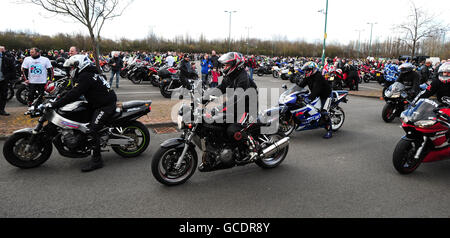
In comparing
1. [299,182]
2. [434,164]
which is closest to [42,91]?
[299,182]

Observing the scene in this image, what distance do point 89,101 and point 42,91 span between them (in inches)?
217

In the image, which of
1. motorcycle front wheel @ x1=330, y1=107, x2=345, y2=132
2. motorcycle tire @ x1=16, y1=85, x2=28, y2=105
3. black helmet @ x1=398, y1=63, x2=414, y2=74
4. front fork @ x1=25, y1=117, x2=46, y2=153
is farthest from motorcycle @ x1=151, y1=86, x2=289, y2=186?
motorcycle tire @ x1=16, y1=85, x2=28, y2=105

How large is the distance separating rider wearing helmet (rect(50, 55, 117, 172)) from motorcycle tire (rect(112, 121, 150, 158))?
49 centimetres

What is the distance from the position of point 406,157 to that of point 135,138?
15.5 ft

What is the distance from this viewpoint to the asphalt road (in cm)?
375

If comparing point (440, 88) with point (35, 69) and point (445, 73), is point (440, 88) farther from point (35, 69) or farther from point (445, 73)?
point (35, 69)

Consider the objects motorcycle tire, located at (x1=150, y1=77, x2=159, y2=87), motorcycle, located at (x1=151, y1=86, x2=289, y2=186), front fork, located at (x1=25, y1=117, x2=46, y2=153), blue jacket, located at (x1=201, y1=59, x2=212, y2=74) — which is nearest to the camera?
motorcycle, located at (x1=151, y1=86, x2=289, y2=186)

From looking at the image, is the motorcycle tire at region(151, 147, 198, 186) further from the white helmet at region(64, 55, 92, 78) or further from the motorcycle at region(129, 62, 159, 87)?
the motorcycle at region(129, 62, 159, 87)

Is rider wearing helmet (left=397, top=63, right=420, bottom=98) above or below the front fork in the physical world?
above

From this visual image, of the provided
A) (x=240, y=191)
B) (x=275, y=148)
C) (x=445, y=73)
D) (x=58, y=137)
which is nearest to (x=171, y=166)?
(x=240, y=191)

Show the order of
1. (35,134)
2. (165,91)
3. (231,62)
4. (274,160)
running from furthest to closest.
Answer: (165,91), (274,160), (35,134), (231,62)

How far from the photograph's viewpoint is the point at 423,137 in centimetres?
488

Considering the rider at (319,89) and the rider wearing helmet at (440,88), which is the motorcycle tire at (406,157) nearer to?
the rider wearing helmet at (440,88)
